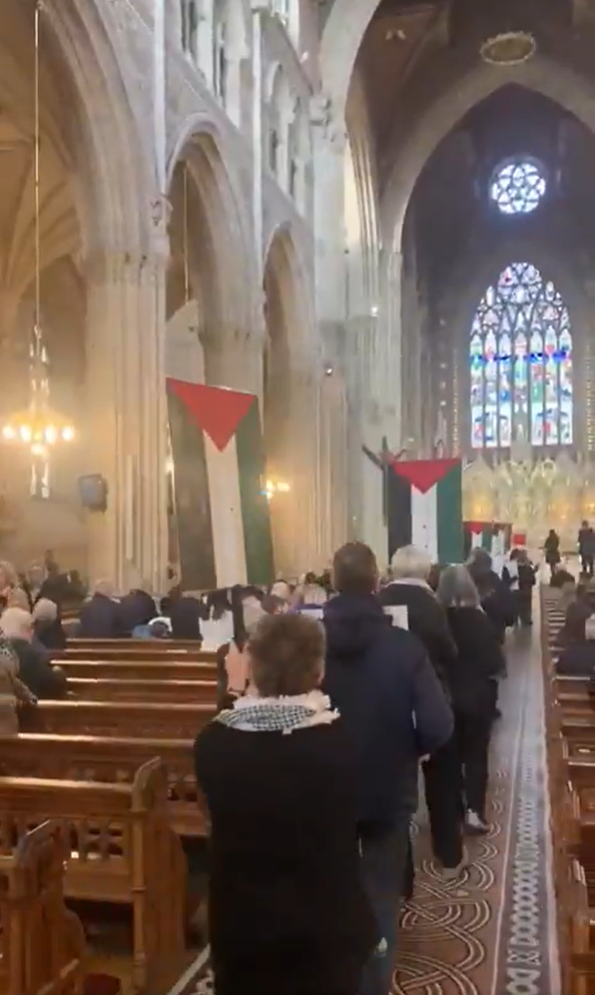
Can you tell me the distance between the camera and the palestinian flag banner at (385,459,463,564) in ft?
31.6

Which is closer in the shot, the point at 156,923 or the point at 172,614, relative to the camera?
the point at 156,923

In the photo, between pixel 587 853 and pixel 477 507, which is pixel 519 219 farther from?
pixel 587 853

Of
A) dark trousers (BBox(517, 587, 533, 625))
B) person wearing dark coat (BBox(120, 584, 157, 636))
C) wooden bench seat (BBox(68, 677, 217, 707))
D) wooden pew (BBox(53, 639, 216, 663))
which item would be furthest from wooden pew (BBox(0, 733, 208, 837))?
dark trousers (BBox(517, 587, 533, 625))

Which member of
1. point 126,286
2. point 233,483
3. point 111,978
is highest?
point 126,286

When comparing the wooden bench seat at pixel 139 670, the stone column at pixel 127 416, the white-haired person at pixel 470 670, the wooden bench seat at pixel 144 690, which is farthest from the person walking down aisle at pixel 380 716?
the stone column at pixel 127 416

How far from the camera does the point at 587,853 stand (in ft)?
9.96

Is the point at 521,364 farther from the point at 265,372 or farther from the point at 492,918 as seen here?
the point at 492,918

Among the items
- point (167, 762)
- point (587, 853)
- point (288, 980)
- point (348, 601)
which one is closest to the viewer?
point (288, 980)

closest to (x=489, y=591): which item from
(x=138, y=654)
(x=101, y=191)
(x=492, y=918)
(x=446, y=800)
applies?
(x=138, y=654)

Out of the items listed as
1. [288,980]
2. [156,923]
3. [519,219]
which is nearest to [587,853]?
[288,980]

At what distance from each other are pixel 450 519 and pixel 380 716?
22.0 ft

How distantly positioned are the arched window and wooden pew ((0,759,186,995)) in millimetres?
35615

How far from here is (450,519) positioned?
32.1 feet

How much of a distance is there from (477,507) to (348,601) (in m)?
34.9
